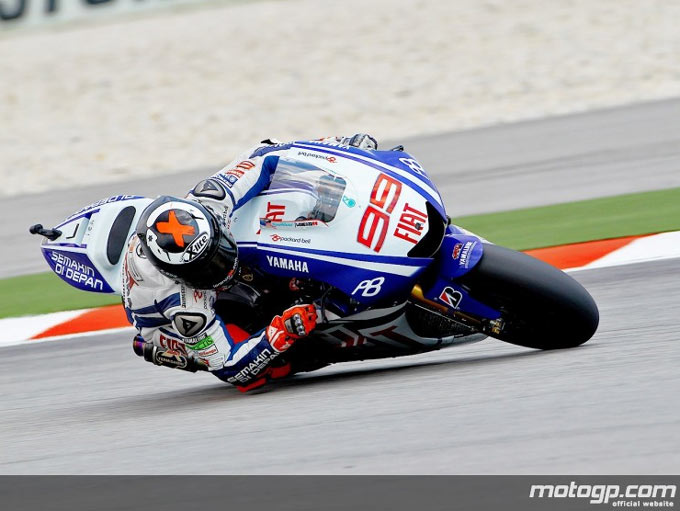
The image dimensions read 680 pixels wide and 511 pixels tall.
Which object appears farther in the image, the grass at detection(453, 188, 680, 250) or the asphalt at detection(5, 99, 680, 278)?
the asphalt at detection(5, 99, 680, 278)

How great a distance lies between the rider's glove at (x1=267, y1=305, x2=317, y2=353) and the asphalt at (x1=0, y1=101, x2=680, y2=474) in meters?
0.30

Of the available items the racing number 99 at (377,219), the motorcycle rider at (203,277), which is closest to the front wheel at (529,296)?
the racing number 99 at (377,219)

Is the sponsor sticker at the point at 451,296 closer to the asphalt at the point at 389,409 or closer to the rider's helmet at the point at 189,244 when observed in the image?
the asphalt at the point at 389,409

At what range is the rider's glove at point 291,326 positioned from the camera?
516cm

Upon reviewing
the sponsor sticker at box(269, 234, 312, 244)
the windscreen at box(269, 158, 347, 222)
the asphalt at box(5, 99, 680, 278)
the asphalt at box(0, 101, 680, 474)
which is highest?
the windscreen at box(269, 158, 347, 222)

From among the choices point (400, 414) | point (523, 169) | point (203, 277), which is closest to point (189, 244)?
point (203, 277)

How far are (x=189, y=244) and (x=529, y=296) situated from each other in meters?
1.59

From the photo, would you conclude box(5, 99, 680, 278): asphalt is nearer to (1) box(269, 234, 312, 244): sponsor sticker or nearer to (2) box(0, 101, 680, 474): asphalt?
(2) box(0, 101, 680, 474): asphalt

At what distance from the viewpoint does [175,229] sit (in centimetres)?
497

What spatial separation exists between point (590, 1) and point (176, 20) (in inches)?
293

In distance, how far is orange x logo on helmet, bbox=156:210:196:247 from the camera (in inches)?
195

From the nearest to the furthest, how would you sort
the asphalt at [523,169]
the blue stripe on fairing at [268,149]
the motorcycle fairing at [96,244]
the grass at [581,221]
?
the blue stripe on fairing at [268,149]
the motorcycle fairing at [96,244]
the grass at [581,221]
the asphalt at [523,169]
